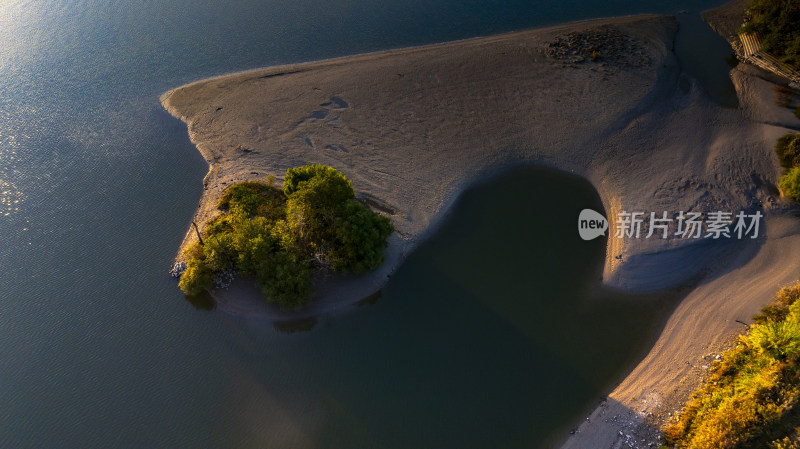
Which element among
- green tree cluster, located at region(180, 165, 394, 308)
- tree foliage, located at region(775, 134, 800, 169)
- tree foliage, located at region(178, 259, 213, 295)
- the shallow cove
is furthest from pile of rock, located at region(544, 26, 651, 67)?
tree foliage, located at region(178, 259, 213, 295)

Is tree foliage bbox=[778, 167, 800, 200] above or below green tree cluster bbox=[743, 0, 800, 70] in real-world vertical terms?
below

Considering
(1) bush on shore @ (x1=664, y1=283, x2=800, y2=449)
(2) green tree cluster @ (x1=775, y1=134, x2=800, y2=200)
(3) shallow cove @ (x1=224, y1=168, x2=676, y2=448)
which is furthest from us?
(2) green tree cluster @ (x1=775, y1=134, x2=800, y2=200)

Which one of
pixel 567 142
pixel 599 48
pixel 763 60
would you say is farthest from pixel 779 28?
pixel 567 142

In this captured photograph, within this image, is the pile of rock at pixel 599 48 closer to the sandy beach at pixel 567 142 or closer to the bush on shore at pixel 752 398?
the sandy beach at pixel 567 142

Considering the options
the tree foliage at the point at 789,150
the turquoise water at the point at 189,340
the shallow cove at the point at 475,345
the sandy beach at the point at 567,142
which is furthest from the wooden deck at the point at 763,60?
the shallow cove at the point at 475,345

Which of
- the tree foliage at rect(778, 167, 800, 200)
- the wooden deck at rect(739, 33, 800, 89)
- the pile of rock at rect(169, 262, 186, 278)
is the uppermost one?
the pile of rock at rect(169, 262, 186, 278)

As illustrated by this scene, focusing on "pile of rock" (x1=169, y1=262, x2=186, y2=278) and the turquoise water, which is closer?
the turquoise water

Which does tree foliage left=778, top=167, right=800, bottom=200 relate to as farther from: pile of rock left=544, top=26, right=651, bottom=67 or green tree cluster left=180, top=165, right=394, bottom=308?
green tree cluster left=180, top=165, right=394, bottom=308
